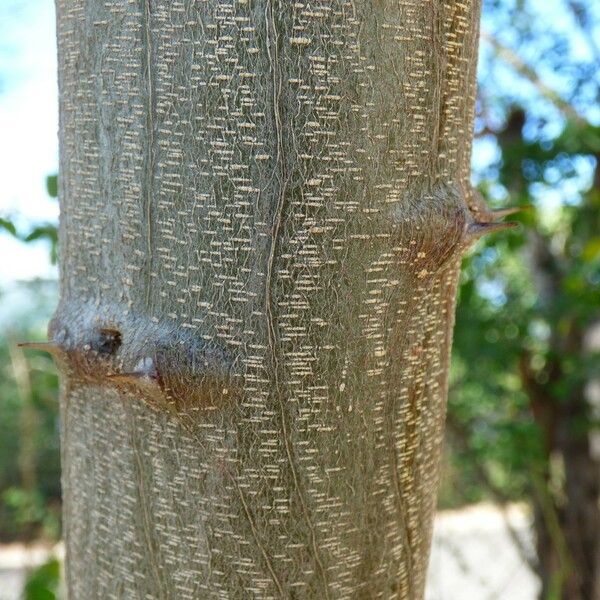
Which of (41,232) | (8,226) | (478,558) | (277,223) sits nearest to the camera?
(277,223)

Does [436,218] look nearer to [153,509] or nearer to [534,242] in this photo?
[153,509]

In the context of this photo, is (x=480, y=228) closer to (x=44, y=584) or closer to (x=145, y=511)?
(x=145, y=511)

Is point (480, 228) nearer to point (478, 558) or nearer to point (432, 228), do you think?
point (432, 228)

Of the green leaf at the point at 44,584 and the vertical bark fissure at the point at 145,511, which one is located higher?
the vertical bark fissure at the point at 145,511

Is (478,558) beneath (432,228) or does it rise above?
beneath

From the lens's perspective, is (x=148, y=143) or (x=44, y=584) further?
(x=44, y=584)

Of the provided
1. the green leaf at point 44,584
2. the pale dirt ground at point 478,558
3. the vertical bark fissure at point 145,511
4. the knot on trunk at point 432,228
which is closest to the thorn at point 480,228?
the knot on trunk at point 432,228

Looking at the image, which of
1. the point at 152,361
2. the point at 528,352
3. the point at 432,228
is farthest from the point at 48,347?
the point at 528,352

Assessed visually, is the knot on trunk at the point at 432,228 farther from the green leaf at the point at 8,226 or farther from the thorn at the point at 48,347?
the green leaf at the point at 8,226

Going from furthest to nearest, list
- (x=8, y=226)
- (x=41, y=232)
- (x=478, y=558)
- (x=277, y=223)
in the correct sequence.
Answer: (x=478, y=558)
(x=41, y=232)
(x=8, y=226)
(x=277, y=223)
